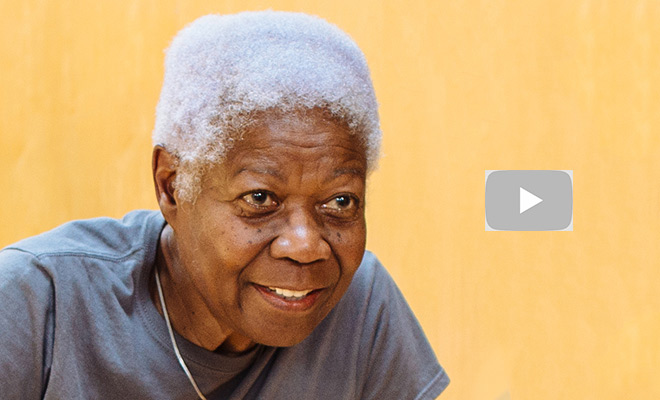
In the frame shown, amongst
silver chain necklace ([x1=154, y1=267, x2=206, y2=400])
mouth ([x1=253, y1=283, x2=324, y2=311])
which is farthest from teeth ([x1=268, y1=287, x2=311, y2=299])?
silver chain necklace ([x1=154, y1=267, x2=206, y2=400])

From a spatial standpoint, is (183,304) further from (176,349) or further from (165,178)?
(165,178)

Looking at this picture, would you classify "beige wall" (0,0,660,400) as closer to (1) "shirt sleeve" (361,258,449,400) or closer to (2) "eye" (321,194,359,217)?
(1) "shirt sleeve" (361,258,449,400)

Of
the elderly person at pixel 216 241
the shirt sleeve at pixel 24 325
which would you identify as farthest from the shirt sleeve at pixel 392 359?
the shirt sleeve at pixel 24 325

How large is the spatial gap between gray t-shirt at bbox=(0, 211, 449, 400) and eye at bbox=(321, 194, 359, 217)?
0.35 m

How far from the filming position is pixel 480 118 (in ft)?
7.18

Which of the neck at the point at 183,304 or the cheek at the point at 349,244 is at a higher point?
the cheek at the point at 349,244

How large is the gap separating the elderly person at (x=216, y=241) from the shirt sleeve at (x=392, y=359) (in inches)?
11.0

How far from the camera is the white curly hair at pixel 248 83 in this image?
1.37m

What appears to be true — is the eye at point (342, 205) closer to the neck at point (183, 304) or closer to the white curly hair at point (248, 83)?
the white curly hair at point (248, 83)

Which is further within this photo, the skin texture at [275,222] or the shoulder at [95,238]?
the shoulder at [95,238]

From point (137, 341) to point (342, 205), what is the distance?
0.44 m

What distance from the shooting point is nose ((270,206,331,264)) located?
1365mm

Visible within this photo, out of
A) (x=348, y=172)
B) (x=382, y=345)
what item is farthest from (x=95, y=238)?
(x=382, y=345)

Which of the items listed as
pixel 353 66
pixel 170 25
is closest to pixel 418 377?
pixel 353 66
